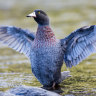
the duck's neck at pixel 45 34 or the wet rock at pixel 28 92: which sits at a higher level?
the duck's neck at pixel 45 34

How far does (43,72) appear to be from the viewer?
970cm

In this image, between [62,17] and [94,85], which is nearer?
[94,85]

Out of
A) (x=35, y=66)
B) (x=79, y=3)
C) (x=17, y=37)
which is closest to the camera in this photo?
(x=35, y=66)

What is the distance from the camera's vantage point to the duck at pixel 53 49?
31.6 feet

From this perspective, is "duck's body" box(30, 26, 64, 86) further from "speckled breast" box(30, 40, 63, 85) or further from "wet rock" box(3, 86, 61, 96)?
"wet rock" box(3, 86, 61, 96)

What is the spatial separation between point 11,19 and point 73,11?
15.0 ft

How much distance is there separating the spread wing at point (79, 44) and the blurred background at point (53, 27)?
0.76 meters

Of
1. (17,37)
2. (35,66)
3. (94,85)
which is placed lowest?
(94,85)

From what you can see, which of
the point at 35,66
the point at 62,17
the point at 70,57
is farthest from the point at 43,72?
the point at 62,17

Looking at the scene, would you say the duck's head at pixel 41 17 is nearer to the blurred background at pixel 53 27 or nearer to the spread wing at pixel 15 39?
the spread wing at pixel 15 39

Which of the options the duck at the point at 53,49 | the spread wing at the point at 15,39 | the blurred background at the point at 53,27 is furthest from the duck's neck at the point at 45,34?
the blurred background at the point at 53,27

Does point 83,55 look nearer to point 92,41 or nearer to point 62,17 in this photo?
point 92,41

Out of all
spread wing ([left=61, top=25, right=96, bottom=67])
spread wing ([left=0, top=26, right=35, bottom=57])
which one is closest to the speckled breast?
spread wing ([left=61, top=25, right=96, bottom=67])

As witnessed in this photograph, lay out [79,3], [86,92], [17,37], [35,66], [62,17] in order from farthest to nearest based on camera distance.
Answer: [79,3], [62,17], [17,37], [35,66], [86,92]
